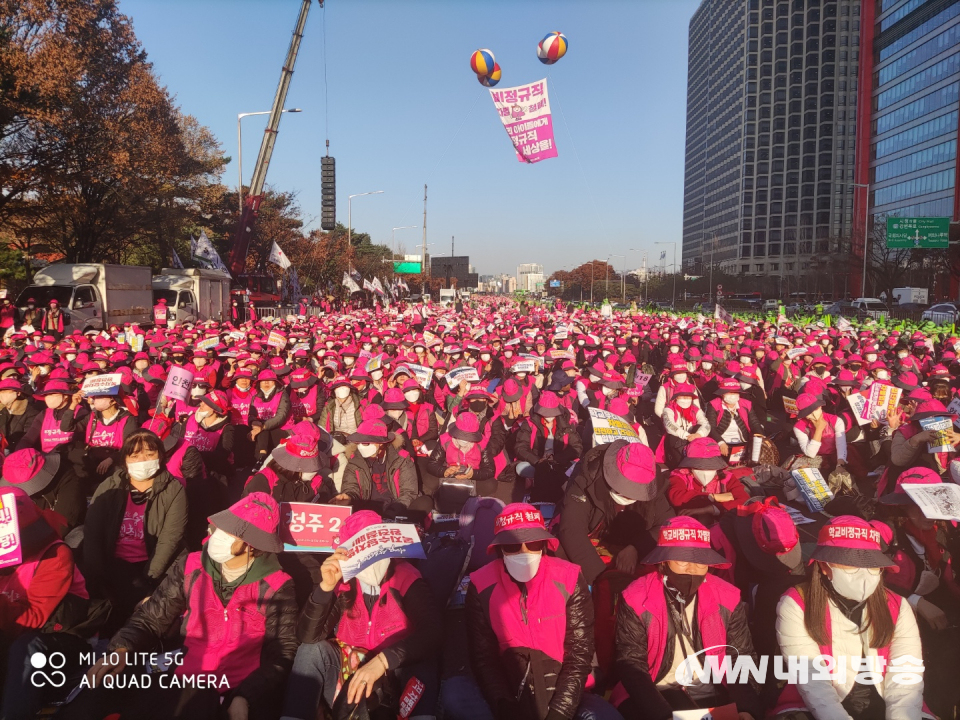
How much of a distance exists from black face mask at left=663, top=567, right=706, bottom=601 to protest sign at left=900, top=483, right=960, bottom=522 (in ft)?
6.15

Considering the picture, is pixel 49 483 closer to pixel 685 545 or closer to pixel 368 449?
pixel 368 449

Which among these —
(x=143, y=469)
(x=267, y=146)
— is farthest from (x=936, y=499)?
(x=267, y=146)

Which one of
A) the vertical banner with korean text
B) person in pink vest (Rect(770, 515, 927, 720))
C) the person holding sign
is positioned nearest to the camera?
person in pink vest (Rect(770, 515, 927, 720))

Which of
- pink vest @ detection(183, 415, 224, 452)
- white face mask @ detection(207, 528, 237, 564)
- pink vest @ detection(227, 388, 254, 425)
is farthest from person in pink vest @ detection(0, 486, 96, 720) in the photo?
pink vest @ detection(227, 388, 254, 425)

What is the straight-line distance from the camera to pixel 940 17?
6738cm

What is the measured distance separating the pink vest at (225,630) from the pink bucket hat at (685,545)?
7.14 feet

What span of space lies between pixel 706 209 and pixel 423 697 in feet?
559

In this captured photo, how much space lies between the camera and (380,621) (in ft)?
12.5

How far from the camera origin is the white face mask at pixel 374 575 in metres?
3.82

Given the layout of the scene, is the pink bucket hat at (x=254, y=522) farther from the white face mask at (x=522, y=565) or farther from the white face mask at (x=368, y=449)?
the white face mask at (x=368, y=449)

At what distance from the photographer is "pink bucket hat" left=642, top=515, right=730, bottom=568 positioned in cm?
351

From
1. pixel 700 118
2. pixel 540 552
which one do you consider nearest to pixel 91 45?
pixel 540 552

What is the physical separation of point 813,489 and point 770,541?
2.22 m

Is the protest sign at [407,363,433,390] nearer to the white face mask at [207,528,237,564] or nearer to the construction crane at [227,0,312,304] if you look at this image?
the white face mask at [207,528,237,564]
